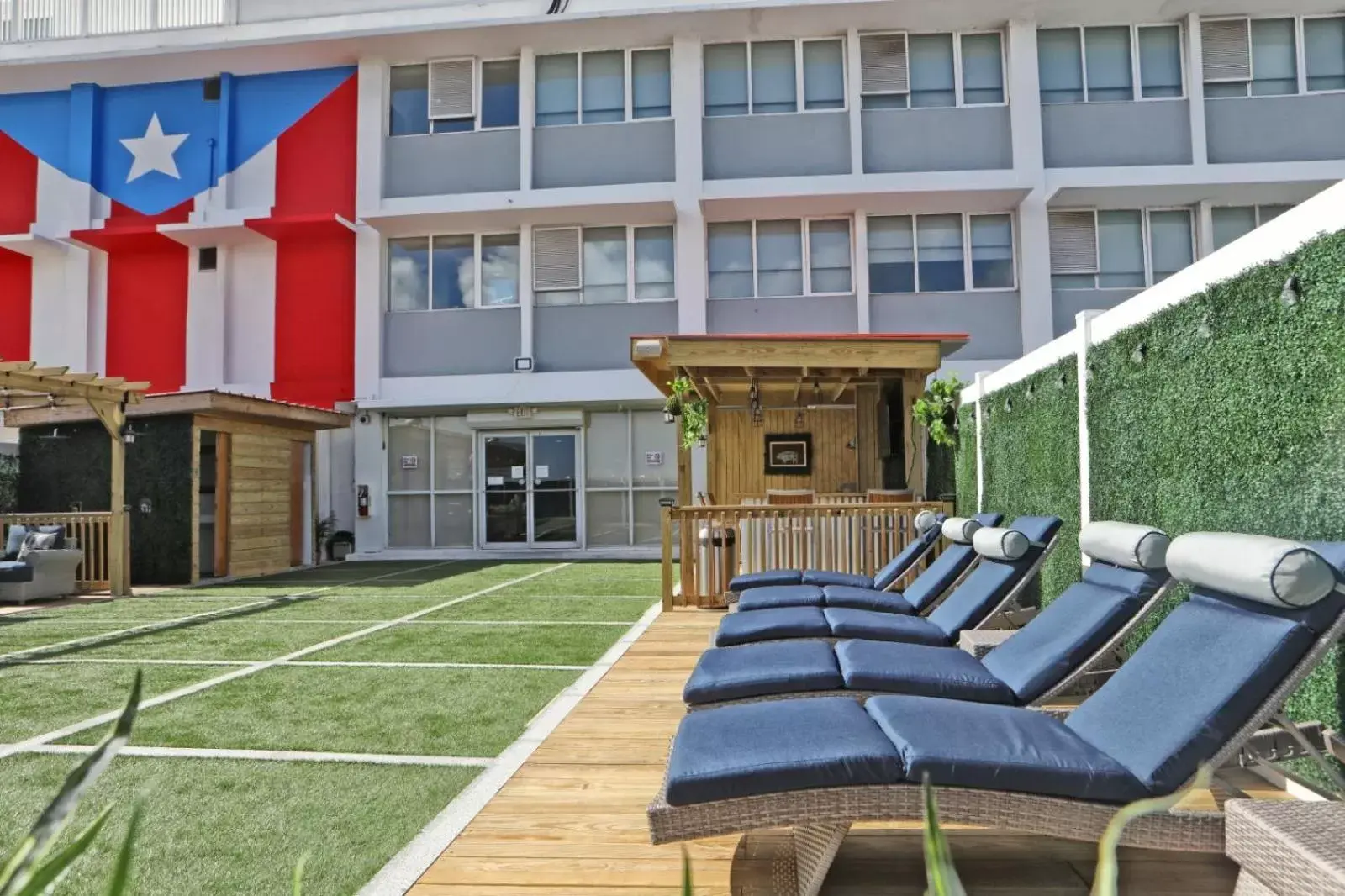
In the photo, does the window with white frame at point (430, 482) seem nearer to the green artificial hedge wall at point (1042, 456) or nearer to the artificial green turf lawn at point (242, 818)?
the green artificial hedge wall at point (1042, 456)

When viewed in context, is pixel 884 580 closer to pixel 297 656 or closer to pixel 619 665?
pixel 619 665

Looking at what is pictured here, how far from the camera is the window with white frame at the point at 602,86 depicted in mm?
15250

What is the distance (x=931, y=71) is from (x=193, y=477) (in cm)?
1286

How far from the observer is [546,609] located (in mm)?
8609

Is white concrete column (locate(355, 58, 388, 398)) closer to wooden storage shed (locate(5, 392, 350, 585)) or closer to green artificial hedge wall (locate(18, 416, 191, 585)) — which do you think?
wooden storage shed (locate(5, 392, 350, 585))

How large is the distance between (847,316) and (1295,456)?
11.7 metres

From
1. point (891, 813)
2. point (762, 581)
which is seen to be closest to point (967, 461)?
point (762, 581)

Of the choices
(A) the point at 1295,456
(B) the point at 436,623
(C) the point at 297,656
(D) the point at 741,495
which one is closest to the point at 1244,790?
(A) the point at 1295,456

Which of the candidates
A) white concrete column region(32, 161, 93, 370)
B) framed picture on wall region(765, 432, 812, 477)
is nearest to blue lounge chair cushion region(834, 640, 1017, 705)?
framed picture on wall region(765, 432, 812, 477)

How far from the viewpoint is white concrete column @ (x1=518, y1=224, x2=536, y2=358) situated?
49.7 ft

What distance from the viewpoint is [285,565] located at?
1423cm

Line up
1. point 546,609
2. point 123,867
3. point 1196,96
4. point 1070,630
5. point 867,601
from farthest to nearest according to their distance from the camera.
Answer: point 1196,96, point 546,609, point 867,601, point 1070,630, point 123,867

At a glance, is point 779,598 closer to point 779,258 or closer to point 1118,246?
point 779,258

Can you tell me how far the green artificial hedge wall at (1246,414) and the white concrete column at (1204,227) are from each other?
37.3 feet
